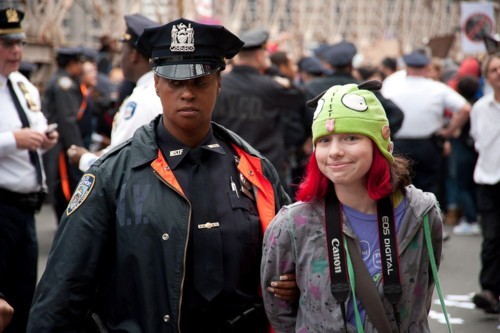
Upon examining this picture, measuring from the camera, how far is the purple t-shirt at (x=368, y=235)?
10.9 feet

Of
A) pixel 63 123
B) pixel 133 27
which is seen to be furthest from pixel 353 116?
pixel 63 123

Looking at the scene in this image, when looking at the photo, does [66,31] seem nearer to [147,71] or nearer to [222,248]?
[147,71]

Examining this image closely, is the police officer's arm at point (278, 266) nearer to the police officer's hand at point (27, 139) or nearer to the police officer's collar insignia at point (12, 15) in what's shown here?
the police officer's hand at point (27, 139)

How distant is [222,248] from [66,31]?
1746 centimetres

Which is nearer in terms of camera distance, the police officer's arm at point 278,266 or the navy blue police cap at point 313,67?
the police officer's arm at point 278,266

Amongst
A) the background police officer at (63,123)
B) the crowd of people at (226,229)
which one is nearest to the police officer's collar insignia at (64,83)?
the background police officer at (63,123)

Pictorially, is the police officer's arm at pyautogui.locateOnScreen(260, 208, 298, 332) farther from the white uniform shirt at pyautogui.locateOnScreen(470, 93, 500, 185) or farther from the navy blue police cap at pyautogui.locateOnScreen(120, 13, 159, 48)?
the white uniform shirt at pyautogui.locateOnScreen(470, 93, 500, 185)

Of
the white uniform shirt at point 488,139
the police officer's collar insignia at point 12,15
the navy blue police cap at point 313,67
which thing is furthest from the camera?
the navy blue police cap at point 313,67

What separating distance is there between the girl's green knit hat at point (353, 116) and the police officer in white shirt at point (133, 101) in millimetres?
1326

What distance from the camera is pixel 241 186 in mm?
3604

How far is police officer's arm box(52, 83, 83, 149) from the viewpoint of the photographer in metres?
9.75

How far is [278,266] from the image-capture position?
11.1ft

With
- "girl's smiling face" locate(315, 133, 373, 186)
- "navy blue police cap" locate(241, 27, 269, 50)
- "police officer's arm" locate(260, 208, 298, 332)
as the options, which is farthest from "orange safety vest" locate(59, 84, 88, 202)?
"girl's smiling face" locate(315, 133, 373, 186)

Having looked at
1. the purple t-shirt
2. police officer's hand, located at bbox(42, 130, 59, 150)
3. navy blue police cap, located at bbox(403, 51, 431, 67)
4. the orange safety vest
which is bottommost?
the orange safety vest
